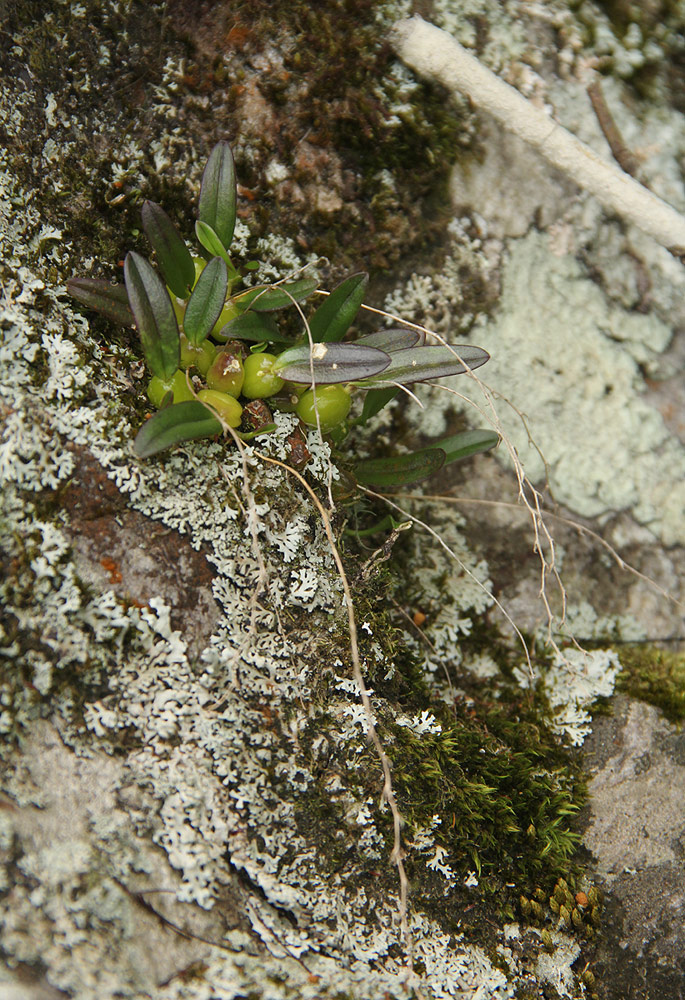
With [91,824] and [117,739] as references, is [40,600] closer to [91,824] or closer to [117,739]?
[117,739]

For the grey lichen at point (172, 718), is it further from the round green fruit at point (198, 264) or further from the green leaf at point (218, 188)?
the green leaf at point (218, 188)

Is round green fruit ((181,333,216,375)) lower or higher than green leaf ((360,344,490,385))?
lower

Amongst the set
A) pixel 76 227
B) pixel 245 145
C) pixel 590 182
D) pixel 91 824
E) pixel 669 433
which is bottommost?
pixel 91 824

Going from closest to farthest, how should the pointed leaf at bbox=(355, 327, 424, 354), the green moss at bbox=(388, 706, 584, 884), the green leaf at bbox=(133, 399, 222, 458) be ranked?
1. the green leaf at bbox=(133, 399, 222, 458)
2. the green moss at bbox=(388, 706, 584, 884)
3. the pointed leaf at bbox=(355, 327, 424, 354)

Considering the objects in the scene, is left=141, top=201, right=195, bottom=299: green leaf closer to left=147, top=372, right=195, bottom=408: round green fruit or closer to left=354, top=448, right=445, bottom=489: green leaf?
left=147, top=372, right=195, bottom=408: round green fruit

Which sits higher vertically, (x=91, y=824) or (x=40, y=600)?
(x=40, y=600)

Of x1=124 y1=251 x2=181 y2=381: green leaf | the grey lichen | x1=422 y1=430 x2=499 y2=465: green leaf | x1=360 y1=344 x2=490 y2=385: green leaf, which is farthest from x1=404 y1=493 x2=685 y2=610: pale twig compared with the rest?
x1=124 y1=251 x2=181 y2=381: green leaf

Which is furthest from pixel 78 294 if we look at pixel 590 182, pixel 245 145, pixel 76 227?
pixel 590 182
